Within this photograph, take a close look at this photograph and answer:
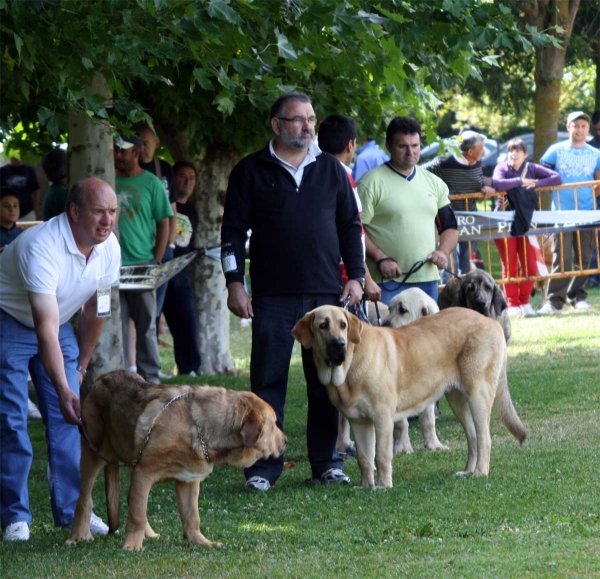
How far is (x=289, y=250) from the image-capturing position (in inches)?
281

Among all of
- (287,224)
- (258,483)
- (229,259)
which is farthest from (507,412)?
(229,259)

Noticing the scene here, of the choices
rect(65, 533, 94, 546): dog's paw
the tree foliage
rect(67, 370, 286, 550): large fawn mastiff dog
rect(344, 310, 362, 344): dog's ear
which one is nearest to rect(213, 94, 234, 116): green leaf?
the tree foliage

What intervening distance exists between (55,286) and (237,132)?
258 inches

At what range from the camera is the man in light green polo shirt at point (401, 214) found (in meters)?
8.59

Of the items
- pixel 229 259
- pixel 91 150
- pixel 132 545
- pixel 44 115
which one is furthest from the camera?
pixel 91 150

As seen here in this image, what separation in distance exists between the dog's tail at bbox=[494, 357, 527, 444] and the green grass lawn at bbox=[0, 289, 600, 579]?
0.21 meters

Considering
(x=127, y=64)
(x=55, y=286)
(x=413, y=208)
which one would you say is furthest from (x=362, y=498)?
(x=127, y=64)

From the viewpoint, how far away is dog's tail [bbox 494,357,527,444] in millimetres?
7488

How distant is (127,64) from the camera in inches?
313

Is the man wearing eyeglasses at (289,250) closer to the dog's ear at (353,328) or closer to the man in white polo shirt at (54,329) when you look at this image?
the dog's ear at (353,328)

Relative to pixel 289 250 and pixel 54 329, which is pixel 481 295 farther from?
pixel 54 329

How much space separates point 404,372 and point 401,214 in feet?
6.03

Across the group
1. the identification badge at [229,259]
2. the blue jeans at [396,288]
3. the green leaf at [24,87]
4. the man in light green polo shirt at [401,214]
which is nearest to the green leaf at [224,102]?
the man in light green polo shirt at [401,214]

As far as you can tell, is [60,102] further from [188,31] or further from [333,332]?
[333,332]
